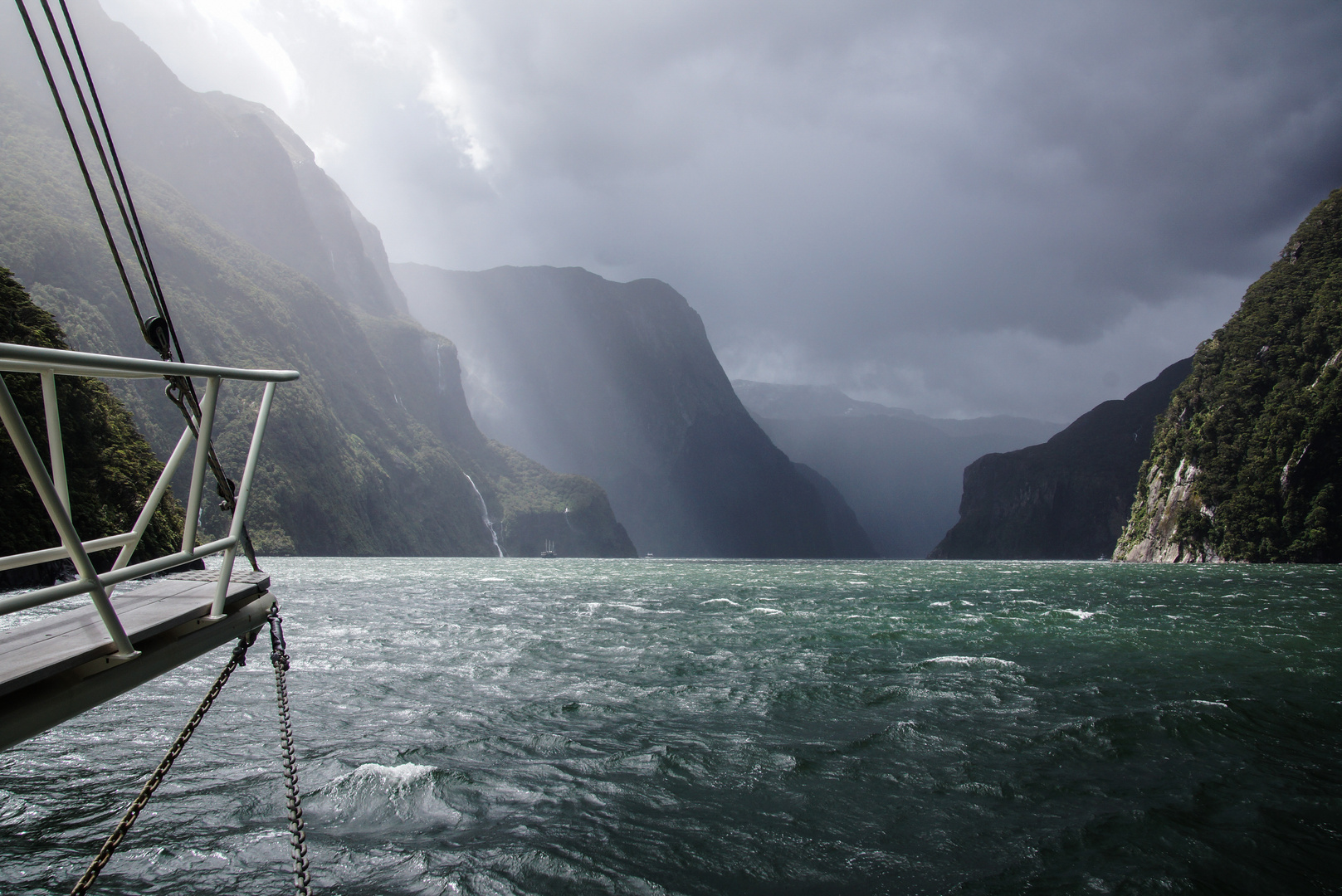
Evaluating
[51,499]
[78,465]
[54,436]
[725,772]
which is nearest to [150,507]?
[54,436]

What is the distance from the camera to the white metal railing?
3.28 metres

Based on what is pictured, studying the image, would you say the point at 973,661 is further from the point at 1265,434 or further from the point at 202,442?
the point at 1265,434

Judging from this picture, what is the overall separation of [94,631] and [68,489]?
3.06 feet

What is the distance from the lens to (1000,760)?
33.5ft

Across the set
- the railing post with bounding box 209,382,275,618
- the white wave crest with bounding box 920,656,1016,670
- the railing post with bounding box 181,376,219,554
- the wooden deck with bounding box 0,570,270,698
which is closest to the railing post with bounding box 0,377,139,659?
the wooden deck with bounding box 0,570,270,698

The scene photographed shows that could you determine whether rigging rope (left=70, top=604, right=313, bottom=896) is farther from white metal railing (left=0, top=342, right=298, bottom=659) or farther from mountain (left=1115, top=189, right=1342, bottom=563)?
mountain (left=1115, top=189, right=1342, bottom=563)

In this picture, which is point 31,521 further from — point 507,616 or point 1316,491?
point 1316,491

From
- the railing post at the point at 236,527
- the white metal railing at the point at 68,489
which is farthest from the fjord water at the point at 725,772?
the white metal railing at the point at 68,489

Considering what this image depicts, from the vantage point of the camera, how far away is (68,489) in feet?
14.2

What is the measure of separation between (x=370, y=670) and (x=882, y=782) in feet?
42.6

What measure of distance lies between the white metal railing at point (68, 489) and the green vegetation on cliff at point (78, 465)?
43.3 m

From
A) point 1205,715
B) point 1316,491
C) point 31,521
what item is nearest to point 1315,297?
point 1316,491

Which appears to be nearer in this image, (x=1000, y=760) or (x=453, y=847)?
(x=453, y=847)

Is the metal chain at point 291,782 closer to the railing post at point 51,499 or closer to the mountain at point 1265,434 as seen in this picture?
the railing post at point 51,499
